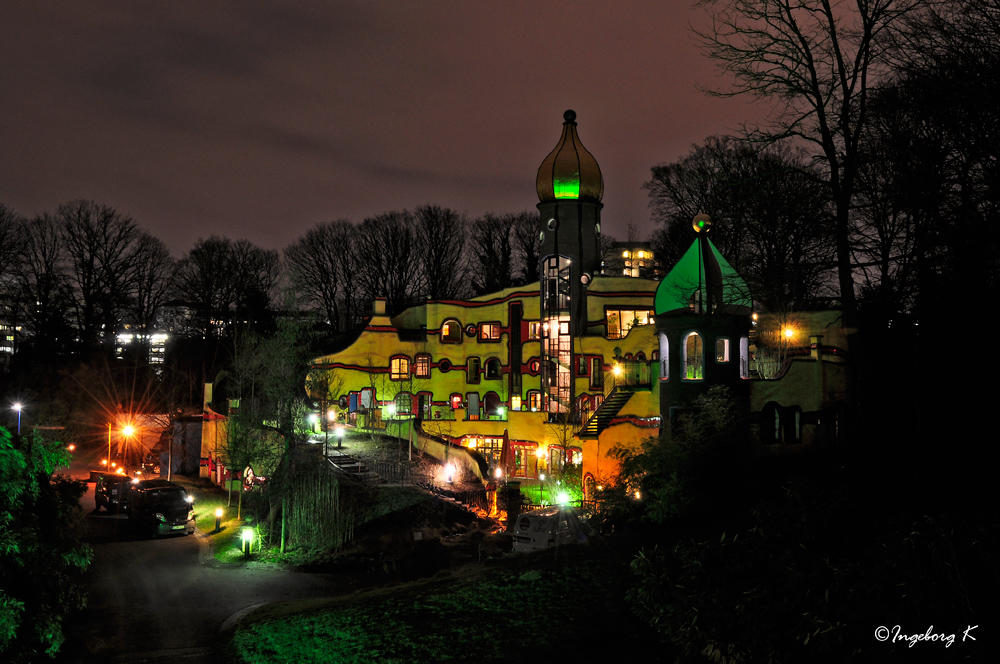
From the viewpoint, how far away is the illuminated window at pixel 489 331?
44406 mm

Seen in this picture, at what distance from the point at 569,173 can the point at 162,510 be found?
26.1 m

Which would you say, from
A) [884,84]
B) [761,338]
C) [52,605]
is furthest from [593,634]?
[761,338]

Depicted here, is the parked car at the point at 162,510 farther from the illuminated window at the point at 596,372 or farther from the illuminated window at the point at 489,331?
the illuminated window at the point at 489,331

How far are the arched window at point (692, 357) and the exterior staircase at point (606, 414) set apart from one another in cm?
461

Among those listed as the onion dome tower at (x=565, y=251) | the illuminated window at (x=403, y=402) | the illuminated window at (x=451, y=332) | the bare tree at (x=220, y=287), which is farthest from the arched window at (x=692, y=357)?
the bare tree at (x=220, y=287)

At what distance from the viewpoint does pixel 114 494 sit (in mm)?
29672

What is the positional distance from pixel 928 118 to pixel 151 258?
53441mm

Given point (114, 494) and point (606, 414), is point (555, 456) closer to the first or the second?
point (606, 414)

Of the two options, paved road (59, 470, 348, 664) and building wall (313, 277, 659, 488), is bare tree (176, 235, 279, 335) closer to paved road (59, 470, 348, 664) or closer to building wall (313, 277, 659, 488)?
building wall (313, 277, 659, 488)

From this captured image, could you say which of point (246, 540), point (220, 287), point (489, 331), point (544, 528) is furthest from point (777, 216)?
point (220, 287)

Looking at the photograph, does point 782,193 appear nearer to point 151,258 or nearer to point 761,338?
point 761,338

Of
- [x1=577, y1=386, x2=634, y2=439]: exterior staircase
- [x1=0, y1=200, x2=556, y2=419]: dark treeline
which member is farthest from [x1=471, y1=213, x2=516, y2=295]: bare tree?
[x1=577, y1=386, x2=634, y2=439]: exterior staircase

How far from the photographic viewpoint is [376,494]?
26.2m

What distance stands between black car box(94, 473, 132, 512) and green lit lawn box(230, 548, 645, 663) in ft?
59.2
